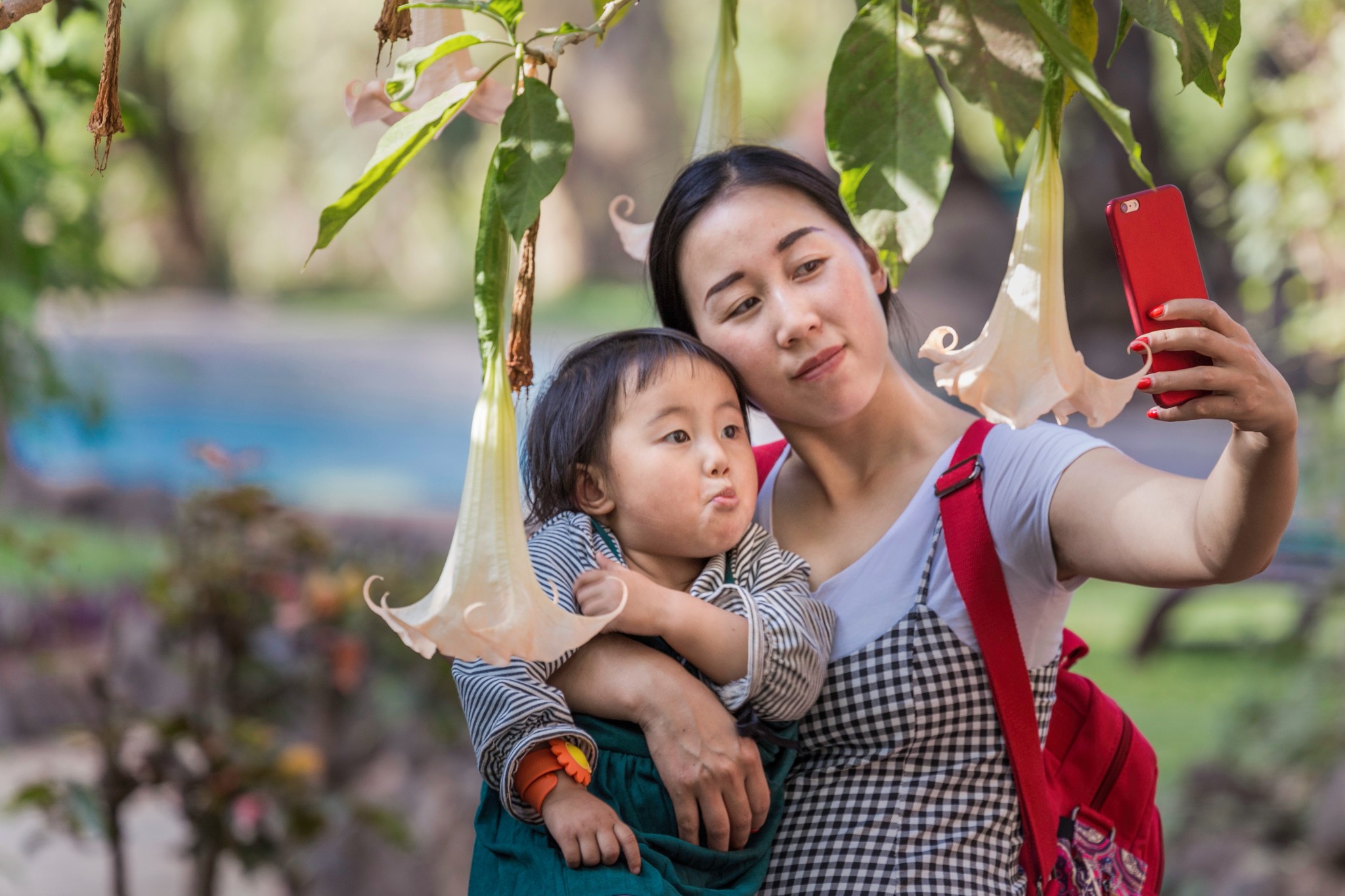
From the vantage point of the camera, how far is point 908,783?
836mm

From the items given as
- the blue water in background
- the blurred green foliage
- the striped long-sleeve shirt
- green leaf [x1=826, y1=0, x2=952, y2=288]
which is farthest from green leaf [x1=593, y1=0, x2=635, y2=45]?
the blue water in background

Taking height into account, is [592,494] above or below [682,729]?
above

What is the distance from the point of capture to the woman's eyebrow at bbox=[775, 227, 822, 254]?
86 centimetres

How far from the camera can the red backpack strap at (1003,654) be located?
81cm

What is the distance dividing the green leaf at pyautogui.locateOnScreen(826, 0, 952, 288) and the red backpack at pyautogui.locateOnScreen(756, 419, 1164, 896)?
0.41 metres

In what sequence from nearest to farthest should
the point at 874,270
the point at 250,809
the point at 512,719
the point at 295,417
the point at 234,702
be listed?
the point at 512,719 < the point at 874,270 < the point at 250,809 < the point at 234,702 < the point at 295,417

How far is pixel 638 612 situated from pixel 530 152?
0.37 metres

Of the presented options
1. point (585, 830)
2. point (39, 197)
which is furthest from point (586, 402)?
point (39, 197)

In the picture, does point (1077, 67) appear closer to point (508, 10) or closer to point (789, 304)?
point (508, 10)

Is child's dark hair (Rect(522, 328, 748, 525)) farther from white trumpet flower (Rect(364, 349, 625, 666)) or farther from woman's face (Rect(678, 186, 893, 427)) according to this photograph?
white trumpet flower (Rect(364, 349, 625, 666))

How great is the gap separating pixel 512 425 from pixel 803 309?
363 millimetres

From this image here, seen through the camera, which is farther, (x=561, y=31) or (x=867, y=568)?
(x=867, y=568)

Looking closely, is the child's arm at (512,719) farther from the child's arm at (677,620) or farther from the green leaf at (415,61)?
the green leaf at (415,61)

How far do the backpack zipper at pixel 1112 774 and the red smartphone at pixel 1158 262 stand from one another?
430 mm
